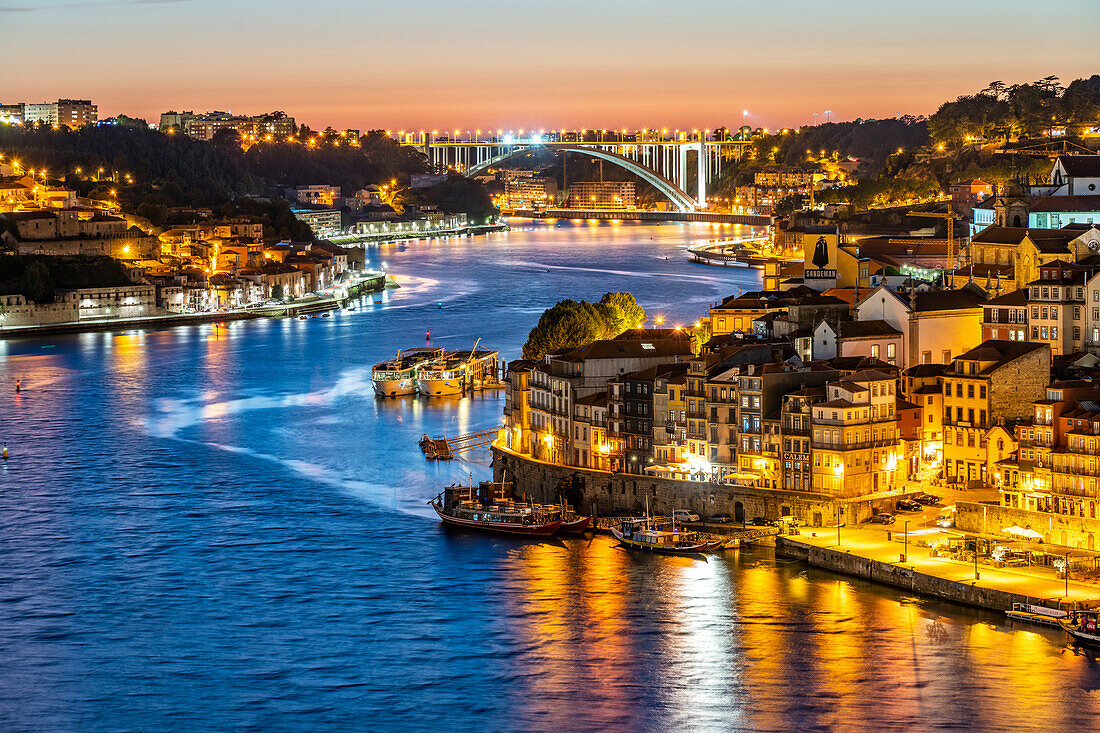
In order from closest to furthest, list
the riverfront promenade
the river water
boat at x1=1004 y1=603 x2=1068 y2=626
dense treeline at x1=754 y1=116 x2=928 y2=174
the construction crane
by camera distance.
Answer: the river water, boat at x1=1004 y1=603 x2=1068 y2=626, the riverfront promenade, the construction crane, dense treeline at x1=754 y1=116 x2=928 y2=174

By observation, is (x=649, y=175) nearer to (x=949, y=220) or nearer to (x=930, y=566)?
(x=949, y=220)

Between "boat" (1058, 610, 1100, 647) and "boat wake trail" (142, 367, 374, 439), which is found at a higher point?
"boat wake trail" (142, 367, 374, 439)

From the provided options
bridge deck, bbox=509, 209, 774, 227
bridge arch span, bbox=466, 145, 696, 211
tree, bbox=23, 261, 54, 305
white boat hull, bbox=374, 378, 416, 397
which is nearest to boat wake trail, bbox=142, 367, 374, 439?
white boat hull, bbox=374, 378, 416, 397

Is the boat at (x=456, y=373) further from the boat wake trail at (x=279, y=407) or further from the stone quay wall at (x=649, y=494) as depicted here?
the stone quay wall at (x=649, y=494)

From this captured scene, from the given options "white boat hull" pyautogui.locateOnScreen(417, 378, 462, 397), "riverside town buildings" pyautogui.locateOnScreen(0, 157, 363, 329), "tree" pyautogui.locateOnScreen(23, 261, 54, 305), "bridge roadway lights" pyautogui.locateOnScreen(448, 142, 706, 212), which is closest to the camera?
"white boat hull" pyautogui.locateOnScreen(417, 378, 462, 397)

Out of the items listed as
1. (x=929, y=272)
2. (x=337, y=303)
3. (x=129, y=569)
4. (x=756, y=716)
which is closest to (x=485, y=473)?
(x=129, y=569)

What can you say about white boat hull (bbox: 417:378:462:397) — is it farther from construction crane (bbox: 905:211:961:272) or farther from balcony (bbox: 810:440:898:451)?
balcony (bbox: 810:440:898:451)

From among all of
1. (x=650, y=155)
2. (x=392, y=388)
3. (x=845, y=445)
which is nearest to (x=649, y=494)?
(x=845, y=445)

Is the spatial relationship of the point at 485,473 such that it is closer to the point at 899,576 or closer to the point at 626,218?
the point at 899,576
